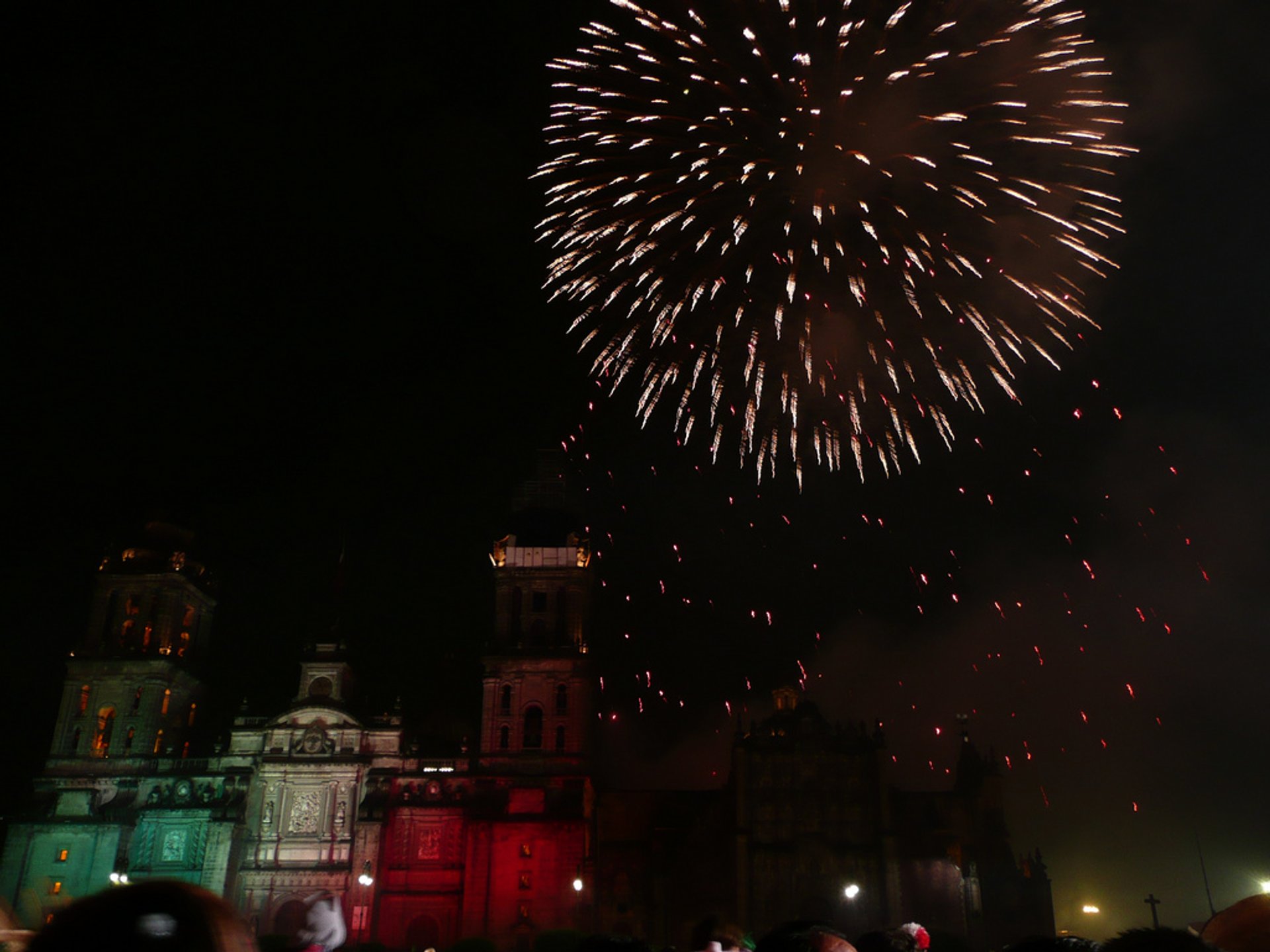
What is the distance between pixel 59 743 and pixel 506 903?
27121 millimetres

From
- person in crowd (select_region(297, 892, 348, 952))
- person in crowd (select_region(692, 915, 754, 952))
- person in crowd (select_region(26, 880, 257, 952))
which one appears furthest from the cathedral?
person in crowd (select_region(26, 880, 257, 952))

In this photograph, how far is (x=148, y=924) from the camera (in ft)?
8.98

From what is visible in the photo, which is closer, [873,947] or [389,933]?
[873,947]

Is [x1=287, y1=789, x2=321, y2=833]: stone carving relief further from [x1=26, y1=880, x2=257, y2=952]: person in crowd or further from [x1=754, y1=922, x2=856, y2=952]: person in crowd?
[x1=26, y1=880, x2=257, y2=952]: person in crowd

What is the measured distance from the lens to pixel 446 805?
184 feet

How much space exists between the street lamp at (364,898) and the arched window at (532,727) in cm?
1026

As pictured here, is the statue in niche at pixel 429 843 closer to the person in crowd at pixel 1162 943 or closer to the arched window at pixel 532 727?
the arched window at pixel 532 727

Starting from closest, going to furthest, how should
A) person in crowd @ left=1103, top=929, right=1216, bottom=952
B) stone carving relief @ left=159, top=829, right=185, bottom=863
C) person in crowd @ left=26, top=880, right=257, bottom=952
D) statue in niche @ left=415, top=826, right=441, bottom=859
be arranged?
1. person in crowd @ left=26, top=880, right=257, bottom=952
2. person in crowd @ left=1103, top=929, right=1216, bottom=952
3. stone carving relief @ left=159, top=829, right=185, bottom=863
4. statue in niche @ left=415, top=826, right=441, bottom=859

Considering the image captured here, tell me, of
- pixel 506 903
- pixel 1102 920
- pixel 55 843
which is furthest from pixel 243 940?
pixel 1102 920

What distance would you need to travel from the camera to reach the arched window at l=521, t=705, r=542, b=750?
58.8m

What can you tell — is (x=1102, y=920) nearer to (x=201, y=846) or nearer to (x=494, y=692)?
(x=494, y=692)

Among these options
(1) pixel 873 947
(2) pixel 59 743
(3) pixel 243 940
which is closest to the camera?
(3) pixel 243 940

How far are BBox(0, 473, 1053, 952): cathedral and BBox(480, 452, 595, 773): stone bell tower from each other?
0.40 feet

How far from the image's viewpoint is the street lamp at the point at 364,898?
172ft
